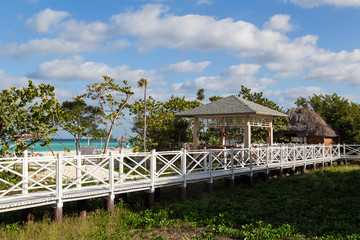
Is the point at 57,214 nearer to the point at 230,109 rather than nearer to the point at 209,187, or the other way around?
the point at 209,187

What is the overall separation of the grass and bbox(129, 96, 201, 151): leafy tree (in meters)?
10.7

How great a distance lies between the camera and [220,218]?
869cm

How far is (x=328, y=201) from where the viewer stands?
1069 centimetres

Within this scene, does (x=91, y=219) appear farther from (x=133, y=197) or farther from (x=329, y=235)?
(x=329, y=235)

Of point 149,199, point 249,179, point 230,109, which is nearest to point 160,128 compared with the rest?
point 230,109

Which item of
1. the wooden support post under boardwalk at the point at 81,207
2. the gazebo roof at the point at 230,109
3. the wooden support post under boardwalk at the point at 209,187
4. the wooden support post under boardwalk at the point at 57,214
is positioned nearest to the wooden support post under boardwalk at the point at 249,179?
the wooden support post under boardwalk at the point at 209,187

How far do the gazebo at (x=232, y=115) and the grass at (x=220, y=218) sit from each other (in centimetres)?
620

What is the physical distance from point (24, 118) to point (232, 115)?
1070cm

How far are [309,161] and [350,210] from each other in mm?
10038

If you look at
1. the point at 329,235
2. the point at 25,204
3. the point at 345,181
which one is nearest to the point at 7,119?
the point at 25,204

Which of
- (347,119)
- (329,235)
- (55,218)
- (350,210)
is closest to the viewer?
(329,235)

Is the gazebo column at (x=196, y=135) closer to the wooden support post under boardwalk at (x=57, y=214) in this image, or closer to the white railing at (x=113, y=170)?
the white railing at (x=113, y=170)

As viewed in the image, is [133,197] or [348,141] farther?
[348,141]

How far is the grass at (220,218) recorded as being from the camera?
292 inches
